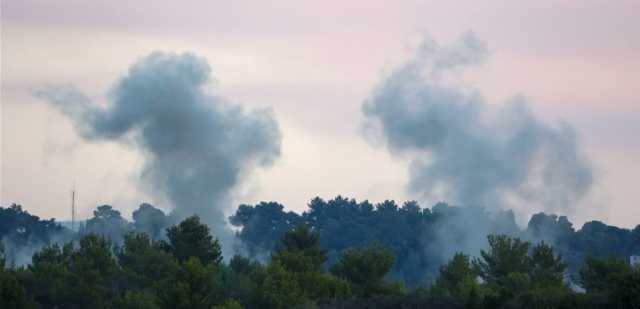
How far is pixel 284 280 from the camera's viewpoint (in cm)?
8469

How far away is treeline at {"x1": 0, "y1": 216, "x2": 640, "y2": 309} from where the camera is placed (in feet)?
251

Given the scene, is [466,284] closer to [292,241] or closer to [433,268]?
[292,241]

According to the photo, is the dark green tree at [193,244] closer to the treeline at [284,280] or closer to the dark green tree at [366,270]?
the treeline at [284,280]

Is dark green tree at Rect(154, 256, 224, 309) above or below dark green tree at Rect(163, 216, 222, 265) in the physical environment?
below

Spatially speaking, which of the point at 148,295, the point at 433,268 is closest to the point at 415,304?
the point at 148,295

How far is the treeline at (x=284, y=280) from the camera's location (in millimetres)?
76438

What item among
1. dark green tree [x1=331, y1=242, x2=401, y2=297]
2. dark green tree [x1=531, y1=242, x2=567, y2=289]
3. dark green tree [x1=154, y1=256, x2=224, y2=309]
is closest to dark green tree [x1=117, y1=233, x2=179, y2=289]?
dark green tree [x1=331, y1=242, x2=401, y2=297]

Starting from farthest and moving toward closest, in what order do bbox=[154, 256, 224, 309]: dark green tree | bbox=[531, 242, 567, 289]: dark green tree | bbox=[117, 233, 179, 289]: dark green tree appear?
bbox=[117, 233, 179, 289]: dark green tree < bbox=[531, 242, 567, 289]: dark green tree < bbox=[154, 256, 224, 309]: dark green tree

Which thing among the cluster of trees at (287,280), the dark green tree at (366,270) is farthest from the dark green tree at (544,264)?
the dark green tree at (366,270)

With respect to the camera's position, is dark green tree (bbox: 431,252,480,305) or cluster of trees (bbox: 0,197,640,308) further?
dark green tree (bbox: 431,252,480,305)

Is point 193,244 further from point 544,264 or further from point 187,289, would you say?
point 544,264

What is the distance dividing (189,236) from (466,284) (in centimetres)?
2664

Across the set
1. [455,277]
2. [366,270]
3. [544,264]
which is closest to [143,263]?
[366,270]

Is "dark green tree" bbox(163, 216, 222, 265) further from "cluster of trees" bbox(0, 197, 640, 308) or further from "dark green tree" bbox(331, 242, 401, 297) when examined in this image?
"dark green tree" bbox(331, 242, 401, 297)
